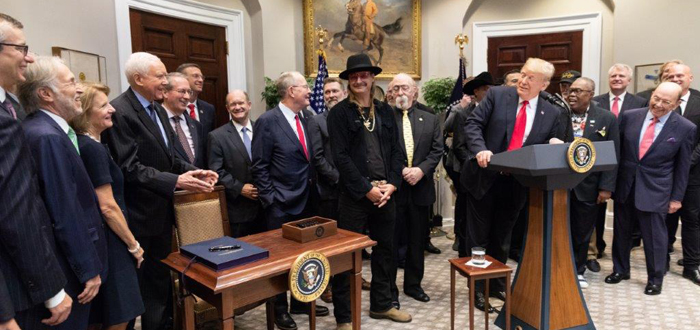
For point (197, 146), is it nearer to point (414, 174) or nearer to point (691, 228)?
point (414, 174)

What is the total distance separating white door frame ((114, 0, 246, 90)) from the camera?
15.5 feet

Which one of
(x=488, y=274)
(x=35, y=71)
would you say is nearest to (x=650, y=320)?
(x=488, y=274)

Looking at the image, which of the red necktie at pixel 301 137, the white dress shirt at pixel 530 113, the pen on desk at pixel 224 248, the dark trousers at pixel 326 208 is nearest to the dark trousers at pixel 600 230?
the white dress shirt at pixel 530 113

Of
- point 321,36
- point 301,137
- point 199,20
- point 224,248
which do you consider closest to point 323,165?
point 301,137

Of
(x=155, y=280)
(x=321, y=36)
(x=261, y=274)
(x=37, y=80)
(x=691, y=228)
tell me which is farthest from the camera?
(x=321, y=36)

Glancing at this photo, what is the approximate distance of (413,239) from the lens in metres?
3.48

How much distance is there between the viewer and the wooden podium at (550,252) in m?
2.69

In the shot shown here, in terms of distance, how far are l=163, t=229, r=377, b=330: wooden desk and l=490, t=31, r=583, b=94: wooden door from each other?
601 cm

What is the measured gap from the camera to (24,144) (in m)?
1.42

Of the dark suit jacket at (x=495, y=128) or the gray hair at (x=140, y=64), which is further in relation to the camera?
the dark suit jacket at (x=495, y=128)

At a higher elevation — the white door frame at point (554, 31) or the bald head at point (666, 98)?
the white door frame at point (554, 31)

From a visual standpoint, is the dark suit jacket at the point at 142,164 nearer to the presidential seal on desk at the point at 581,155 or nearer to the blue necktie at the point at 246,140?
the blue necktie at the point at 246,140

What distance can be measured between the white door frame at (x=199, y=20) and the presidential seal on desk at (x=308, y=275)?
3557 mm

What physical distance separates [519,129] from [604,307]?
1493mm
